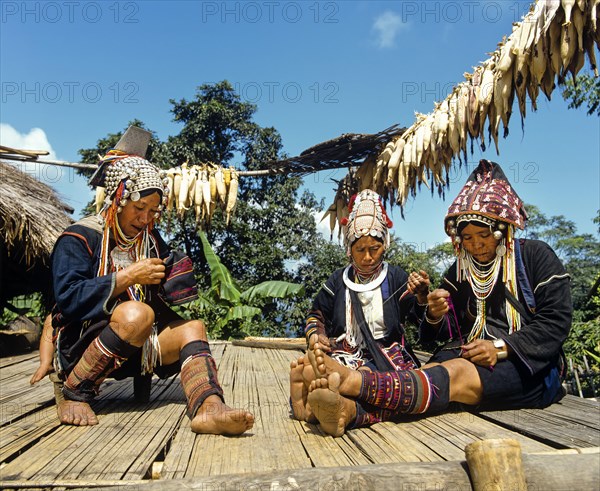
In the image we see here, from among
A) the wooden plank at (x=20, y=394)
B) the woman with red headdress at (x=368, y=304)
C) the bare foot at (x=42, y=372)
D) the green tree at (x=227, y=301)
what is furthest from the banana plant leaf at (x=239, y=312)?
the bare foot at (x=42, y=372)

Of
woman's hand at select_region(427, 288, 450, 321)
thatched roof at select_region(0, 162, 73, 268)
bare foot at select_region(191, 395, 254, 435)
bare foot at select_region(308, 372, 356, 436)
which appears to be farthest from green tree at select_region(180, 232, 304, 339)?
bare foot at select_region(308, 372, 356, 436)

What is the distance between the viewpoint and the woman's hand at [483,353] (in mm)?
2434

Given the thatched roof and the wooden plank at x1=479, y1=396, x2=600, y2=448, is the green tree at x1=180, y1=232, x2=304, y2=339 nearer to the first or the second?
the thatched roof

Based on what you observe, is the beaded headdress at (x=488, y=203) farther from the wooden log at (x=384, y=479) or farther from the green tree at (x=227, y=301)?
the green tree at (x=227, y=301)

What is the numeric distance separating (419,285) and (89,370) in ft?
5.48

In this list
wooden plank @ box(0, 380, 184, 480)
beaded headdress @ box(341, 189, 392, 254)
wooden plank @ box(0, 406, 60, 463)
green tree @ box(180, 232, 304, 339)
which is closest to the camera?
wooden plank @ box(0, 380, 184, 480)

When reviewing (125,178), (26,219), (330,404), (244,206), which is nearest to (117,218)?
(125,178)

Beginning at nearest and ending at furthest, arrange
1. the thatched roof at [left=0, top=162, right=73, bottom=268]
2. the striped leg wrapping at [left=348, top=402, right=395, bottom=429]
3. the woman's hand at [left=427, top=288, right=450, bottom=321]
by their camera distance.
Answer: the striped leg wrapping at [left=348, top=402, right=395, bottom=429], the woman's hand at [left=427, top=288, right=450, bottom=321], the thatched roof at [left=0, top=162, right=73, bottom=268]

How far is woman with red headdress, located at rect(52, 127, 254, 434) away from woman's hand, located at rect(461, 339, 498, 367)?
115 centimetres

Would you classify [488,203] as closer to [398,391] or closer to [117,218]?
[398,391]

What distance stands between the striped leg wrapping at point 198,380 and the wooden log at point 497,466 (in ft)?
3.82

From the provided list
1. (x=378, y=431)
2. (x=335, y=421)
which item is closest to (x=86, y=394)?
(x=335, y=421)

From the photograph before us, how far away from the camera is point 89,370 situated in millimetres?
2357

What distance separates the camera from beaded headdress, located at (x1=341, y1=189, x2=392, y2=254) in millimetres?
2793
